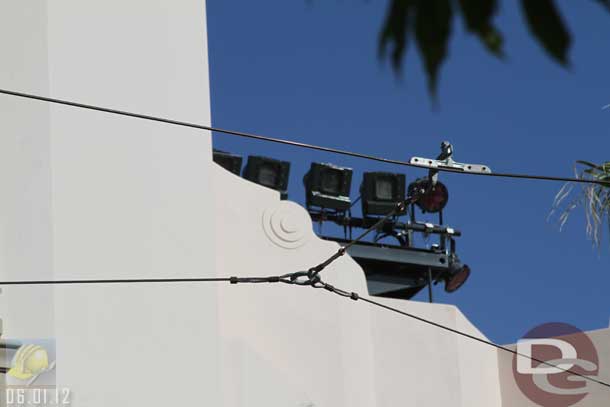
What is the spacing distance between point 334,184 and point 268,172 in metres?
0.87

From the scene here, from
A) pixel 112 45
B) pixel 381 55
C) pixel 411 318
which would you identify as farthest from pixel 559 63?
pixel 411 318

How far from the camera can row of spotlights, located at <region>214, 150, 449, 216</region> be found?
14695 mm

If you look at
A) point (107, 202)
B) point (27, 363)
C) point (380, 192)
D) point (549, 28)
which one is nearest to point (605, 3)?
point (549, 28)

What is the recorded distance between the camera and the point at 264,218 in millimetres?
12727

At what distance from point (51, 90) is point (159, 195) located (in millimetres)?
1255

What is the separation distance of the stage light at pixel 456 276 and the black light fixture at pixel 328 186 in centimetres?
163

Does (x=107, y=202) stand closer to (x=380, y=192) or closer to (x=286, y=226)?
(x=286, y=226)

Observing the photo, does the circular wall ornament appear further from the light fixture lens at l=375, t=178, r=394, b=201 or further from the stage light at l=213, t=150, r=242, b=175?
the light fixture lens at l=375, t=178, r=394, b=201

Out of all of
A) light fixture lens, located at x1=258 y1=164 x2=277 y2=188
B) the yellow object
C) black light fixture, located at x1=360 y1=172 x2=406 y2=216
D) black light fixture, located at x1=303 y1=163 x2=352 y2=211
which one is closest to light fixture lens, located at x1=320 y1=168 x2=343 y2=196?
black light fixture, located at x1=303 y1=163 x2=352 y2=211

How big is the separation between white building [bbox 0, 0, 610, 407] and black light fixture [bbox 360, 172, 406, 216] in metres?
2.82

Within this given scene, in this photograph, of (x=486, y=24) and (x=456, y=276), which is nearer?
(x=486, y=24)

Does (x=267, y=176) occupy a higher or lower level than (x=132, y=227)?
higher

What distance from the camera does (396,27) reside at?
1.11 m

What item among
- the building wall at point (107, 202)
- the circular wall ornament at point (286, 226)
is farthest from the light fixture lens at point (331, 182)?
the building wall at point (107, 202)
